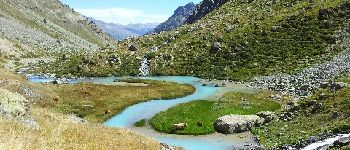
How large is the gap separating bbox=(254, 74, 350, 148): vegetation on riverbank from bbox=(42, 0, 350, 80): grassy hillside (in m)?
37.5

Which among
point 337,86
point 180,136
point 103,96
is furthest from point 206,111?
point 103,96

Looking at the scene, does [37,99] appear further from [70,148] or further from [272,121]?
[70,148]

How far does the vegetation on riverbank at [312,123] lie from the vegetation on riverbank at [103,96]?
75.1ft

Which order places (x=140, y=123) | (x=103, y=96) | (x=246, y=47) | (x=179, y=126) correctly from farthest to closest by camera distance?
(x=246, y=47) < (x=103, y=96) < (x=140, y=123) < (x=179, y=126)

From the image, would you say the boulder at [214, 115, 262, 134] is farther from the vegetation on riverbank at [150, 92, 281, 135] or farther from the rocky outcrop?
the rocky outcrop

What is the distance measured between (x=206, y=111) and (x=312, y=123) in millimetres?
18259

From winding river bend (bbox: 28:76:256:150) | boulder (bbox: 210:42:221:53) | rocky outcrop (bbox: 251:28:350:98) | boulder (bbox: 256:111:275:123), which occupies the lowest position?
winding river bend (bbox: 28:76:256:150)

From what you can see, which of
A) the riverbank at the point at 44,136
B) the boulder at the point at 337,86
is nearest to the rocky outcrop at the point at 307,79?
the boulder at the point at 337,86

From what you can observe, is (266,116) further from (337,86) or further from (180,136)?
(337,86)

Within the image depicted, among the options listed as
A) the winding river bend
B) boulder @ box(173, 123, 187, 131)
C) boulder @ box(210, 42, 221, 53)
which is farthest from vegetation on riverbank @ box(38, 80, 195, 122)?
boulder @ box(210, 42, 221, 53)

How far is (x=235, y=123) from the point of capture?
52.9 metres

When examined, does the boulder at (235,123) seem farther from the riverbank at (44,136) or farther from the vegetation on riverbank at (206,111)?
the riverbank at (44,136)

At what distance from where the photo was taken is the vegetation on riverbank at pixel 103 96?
209ft

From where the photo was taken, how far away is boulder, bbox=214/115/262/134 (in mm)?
52719
